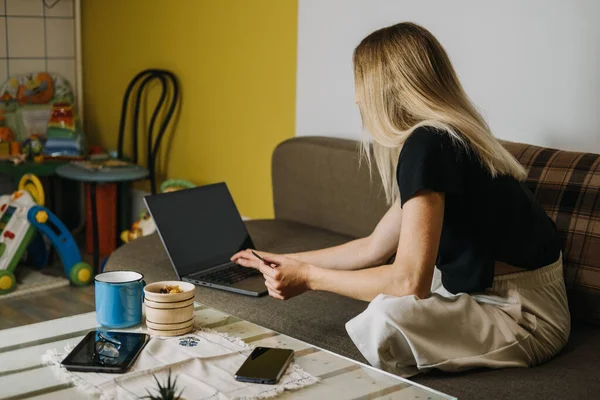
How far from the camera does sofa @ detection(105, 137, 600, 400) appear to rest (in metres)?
1.58

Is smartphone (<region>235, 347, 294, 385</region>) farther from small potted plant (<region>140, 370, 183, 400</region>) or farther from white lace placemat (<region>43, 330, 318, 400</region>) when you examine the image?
small potted plant (<region>140, 370, 183, 400</region>)

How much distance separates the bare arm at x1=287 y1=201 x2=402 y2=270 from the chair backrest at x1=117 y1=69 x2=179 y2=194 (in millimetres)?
1899

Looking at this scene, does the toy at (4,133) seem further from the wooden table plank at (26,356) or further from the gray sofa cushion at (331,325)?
the wooden table plank at (26,356)

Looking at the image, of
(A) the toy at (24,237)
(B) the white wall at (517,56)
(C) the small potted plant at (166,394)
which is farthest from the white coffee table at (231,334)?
(A) the toy at (24,237)

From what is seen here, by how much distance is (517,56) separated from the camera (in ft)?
7.88

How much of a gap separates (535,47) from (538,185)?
1.65 ft

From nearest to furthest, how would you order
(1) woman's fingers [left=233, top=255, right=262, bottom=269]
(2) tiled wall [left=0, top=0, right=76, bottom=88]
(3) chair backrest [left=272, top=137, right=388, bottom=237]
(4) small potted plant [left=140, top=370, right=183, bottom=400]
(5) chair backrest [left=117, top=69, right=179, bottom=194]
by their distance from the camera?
(4) small potted plant [left=140, top=370, right=183, bottom=400]
(1) woman's fingers [left=233, top=255, right=262, bottom=269]
(3) chair backrest [left=272, top=137, right=388, bottom=237]
(5) chair backrest [left=117, top=69, right=179, bottom=194]
(2) tiled wall [left=0, top=0, right=76, bottom=88]

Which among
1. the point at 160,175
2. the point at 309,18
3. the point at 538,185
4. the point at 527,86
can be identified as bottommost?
the point at 160,175

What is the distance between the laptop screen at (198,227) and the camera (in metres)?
2.21

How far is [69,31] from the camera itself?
439 centimetres

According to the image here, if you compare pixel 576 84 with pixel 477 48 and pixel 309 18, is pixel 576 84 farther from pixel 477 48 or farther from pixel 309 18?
pixel 309 18

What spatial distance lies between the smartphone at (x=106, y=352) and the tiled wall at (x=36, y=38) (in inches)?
120

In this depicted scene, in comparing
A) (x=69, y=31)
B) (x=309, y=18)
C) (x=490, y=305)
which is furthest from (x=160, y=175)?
(x=490, y=305)

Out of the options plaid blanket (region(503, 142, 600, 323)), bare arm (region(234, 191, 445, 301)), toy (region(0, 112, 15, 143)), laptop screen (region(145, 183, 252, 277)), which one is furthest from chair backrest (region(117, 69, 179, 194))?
bare arm (region(234, 191, 445, 301))
